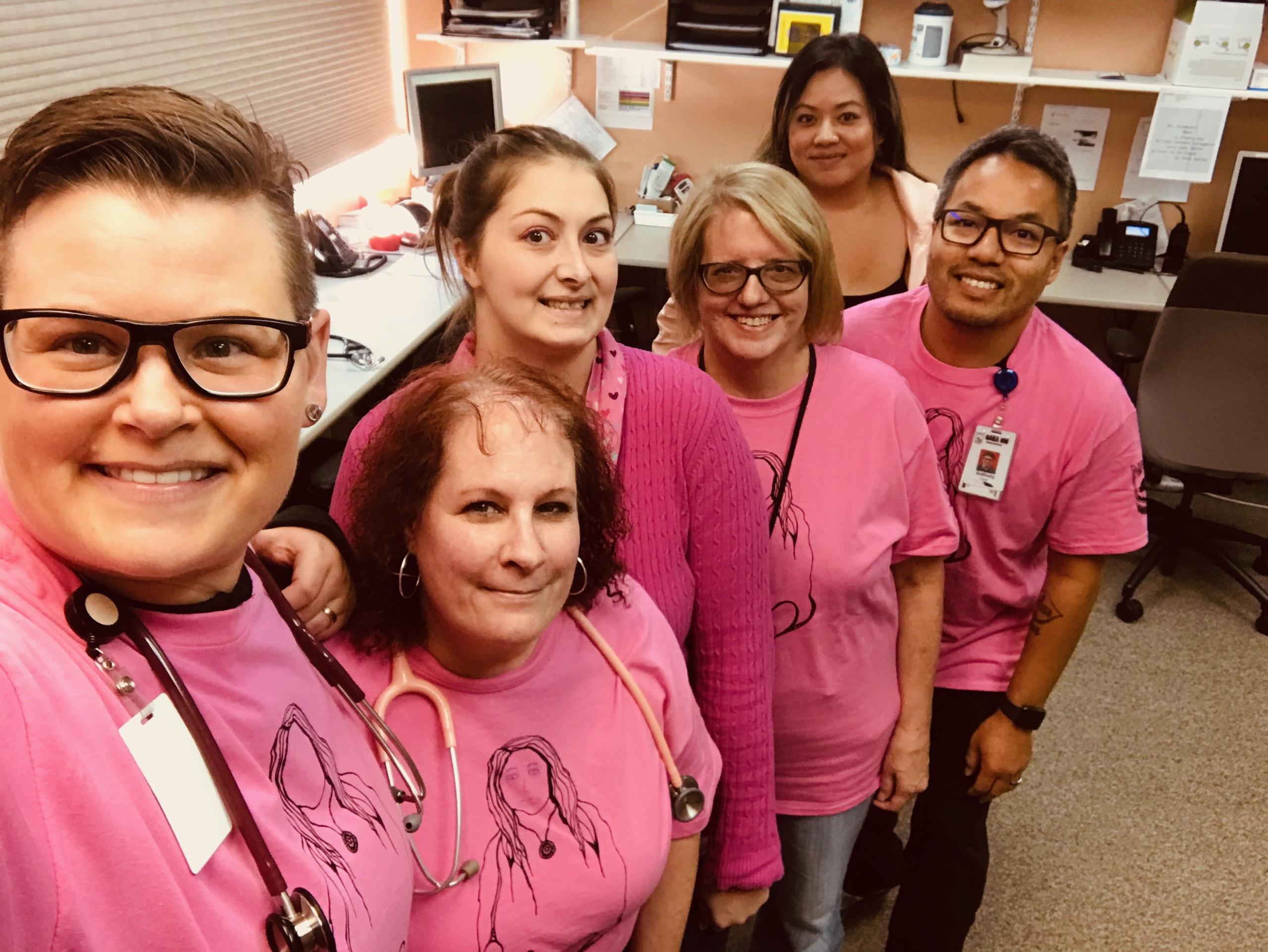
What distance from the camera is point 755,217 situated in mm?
1390

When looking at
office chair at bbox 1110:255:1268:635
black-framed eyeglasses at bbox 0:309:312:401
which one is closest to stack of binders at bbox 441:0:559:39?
office chair at bbox 1110:255:1268:635

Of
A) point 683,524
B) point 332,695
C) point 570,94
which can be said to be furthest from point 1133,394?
point 332,695

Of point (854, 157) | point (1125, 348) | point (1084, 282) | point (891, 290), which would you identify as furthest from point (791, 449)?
point (1084, 282)

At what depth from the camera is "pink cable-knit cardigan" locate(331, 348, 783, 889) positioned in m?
1.21

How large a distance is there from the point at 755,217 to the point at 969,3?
288cm

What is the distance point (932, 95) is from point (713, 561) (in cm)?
329

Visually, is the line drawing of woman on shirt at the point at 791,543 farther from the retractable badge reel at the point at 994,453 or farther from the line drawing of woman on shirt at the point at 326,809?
the line drawing of woman on shirt at the point at 326,809

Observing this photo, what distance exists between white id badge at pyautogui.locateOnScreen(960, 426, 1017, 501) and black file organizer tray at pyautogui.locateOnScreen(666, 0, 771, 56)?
102 inches

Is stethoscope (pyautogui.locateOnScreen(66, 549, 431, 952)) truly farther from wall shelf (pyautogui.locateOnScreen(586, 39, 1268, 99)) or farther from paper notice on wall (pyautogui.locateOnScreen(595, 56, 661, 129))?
paper notice on wall (pyautogui.locateOnScreen(595, 56, 661, 129))

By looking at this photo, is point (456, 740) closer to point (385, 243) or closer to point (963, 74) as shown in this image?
point (385, 243)

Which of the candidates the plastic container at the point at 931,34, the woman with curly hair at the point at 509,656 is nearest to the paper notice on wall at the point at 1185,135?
the plastic container at the point at 931,34

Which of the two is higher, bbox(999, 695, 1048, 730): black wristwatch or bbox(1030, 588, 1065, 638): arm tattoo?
bbox(1030, 588, 1065, 638): arm tattoo

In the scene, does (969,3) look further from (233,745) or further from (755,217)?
(233,745)

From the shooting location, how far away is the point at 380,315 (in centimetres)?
288
